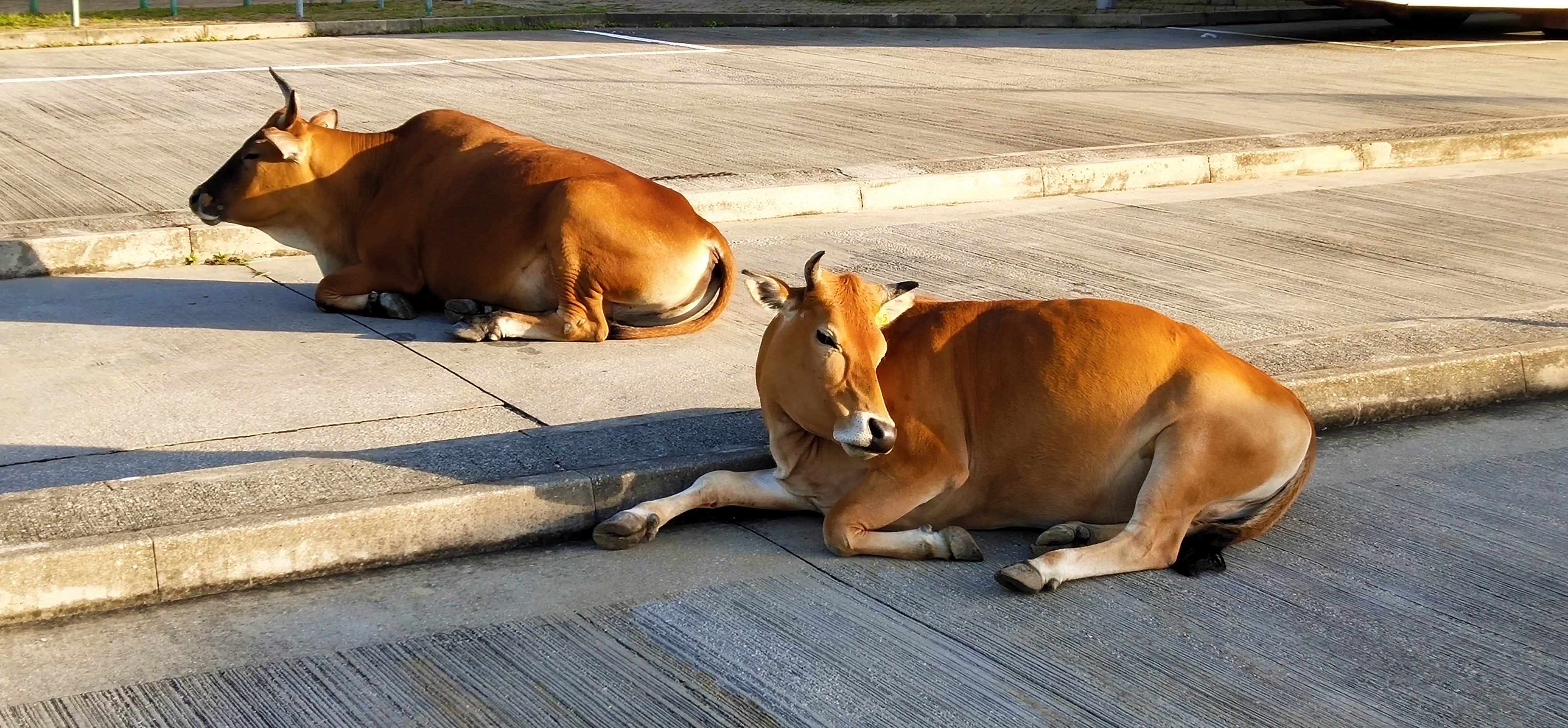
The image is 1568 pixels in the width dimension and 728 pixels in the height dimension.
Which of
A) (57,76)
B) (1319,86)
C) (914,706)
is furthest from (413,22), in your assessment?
(914,706)

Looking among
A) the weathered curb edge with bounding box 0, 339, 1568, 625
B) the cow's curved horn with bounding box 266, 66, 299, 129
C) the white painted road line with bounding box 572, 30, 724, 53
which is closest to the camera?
the weathered curb edge with bounding box 0, 339, 1568, 625

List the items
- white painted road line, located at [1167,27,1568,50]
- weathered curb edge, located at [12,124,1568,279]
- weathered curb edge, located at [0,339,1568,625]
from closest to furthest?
weathered curb edge, located at [0,339,1568,625]
weathered curb edge, located at [12,124,1568,279]
white painted road line, located at [1167,27,1568,50]

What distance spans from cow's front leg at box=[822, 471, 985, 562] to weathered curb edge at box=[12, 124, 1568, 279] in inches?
191

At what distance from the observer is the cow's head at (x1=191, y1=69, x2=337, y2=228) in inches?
305

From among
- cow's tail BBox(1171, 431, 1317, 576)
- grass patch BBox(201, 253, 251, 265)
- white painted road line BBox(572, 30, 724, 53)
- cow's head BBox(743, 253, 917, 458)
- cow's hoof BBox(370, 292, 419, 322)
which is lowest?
grass patch BBox(201, 253, 251, 265)

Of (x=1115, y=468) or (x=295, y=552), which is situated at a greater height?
(x=1115, y=468)

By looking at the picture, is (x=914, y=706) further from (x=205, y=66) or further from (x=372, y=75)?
(x=205, y=66)

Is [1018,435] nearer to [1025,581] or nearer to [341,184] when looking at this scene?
[1025,581]

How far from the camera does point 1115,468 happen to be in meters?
5.17

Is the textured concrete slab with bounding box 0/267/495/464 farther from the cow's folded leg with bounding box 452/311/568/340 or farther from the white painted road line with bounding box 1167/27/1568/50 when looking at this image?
the white painted road line with bounding box 1167/27/1568/50

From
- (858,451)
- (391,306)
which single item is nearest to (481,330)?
(391,306)

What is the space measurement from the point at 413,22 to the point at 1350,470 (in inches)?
631

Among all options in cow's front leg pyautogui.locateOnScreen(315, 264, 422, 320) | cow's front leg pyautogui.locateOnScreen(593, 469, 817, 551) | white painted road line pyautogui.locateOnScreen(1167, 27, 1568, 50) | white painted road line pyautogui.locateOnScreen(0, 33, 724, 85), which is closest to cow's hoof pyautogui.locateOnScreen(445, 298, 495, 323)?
cow's front leg pyautogui.locateOnScreen(315, 264, 422, 320)

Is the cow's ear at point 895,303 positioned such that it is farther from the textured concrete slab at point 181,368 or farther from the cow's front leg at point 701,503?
the textured concrete slab at point 181,368
